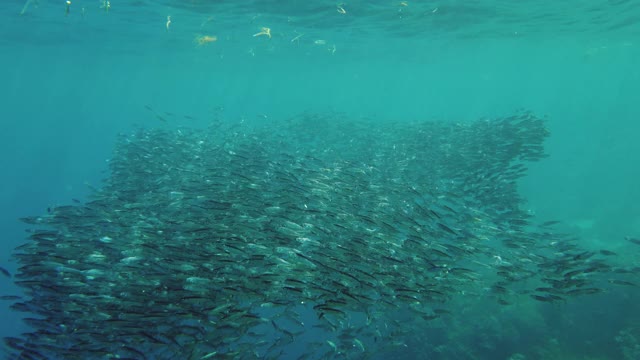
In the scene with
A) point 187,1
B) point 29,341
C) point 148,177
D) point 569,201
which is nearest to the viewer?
point 29,341

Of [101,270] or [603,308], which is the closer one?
[101,270]

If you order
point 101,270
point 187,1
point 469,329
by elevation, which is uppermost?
point 187,1

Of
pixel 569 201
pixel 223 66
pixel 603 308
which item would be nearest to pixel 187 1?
pixel 603 308

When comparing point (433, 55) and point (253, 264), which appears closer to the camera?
point (253, 264)

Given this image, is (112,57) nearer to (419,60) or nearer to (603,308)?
(419,60)

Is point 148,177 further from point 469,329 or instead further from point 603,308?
point 603,308

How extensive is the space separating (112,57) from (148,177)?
124ft

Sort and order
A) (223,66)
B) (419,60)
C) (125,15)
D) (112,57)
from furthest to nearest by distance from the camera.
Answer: (223,66) < (419,60) < (112,57) < (125,15)

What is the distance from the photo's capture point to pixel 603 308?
1203 centimetres

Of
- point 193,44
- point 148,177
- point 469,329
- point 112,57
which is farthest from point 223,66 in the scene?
point 469,329

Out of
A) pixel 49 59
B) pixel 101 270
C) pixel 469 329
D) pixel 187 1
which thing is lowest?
pixel 469 329

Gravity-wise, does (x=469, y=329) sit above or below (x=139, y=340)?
below

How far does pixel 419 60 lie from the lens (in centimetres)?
5128

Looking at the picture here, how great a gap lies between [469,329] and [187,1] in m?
19.9
